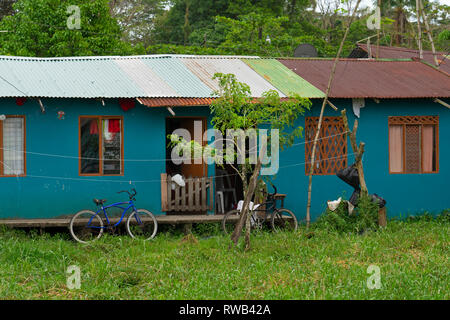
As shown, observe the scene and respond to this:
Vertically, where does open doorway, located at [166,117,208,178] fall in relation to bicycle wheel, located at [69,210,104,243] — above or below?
above

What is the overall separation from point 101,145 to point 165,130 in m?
1.33

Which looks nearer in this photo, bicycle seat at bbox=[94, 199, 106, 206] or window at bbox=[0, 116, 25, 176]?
bicycle seat at bbox=[94, 199, 106, 206]

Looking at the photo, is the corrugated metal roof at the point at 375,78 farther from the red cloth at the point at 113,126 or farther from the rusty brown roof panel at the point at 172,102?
the red cloth at the point at 113,126

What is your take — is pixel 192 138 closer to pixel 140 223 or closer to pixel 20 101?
pixel 140 223

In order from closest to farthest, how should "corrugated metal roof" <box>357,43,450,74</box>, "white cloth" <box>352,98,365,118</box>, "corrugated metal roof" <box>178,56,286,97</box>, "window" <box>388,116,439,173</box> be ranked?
"corrugated metal roof" <box>178,56,286,97</box>
"white cloth" <box>352,98,365,118</box>
"window" <box>388,116,439,173</box>
"corrugated metal roof" <box>357,43,450,74</box>

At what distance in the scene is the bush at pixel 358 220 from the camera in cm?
1044

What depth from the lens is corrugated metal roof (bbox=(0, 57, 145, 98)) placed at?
1060 cm

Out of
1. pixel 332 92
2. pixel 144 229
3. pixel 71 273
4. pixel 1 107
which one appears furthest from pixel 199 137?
pixel 71 273

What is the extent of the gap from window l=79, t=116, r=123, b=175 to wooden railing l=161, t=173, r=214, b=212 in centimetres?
105

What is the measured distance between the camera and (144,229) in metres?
10.7

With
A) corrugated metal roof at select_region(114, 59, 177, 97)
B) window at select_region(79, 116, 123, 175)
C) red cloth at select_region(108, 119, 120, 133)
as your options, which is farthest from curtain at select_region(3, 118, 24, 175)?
corrugated metal roof at select_region(114, 59, 177, 97)

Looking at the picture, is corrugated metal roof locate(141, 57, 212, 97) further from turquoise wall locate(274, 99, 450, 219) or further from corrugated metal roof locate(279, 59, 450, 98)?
corrugated metal roof locate(279, 59, 450, 98)

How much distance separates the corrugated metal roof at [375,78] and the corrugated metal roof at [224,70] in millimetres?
1146

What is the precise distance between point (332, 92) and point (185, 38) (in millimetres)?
18856
